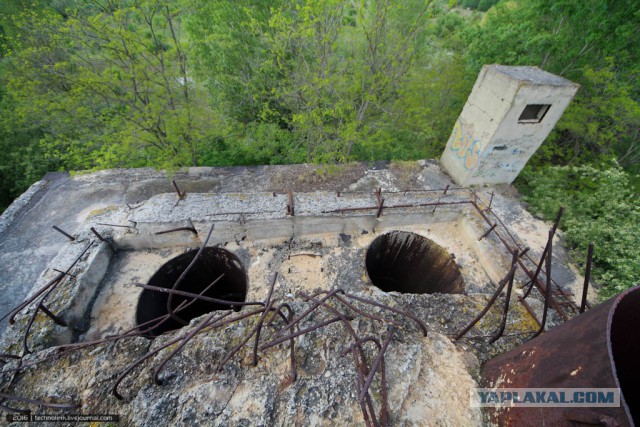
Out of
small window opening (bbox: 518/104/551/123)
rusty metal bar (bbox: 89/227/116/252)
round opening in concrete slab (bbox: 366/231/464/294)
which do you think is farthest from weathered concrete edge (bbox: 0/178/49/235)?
small window opening (bbox: 518/104/551/123)

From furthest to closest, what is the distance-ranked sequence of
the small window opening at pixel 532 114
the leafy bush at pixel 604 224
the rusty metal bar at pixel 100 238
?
the small window opening at pixel 532 114, the leafy bush at pixel 604 224, the rusty metal bar at pixel 100 238

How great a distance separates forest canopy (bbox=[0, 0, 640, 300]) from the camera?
7.48 m

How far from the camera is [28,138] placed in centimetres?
1161

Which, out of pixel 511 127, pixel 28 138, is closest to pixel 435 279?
pixel 511 127

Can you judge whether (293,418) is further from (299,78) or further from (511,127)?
(299,78)

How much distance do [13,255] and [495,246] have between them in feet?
35.1

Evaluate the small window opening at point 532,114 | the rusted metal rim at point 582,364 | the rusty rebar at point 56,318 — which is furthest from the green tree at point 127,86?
the small window opening at point 532,114

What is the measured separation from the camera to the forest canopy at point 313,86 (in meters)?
7.48

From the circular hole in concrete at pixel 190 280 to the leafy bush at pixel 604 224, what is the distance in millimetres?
8476

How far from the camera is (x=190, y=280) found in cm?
577

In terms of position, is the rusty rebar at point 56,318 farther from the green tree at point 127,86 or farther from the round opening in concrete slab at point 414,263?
the green tree at point 127,86

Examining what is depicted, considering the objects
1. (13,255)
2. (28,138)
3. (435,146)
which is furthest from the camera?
(435,146)

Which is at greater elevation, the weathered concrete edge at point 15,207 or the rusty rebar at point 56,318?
the rusty rebar at point 56,318

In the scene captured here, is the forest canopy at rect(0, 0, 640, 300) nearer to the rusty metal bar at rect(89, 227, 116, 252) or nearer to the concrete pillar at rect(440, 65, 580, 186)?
the concrete pillar at rect(440, 65, 580, 186)
